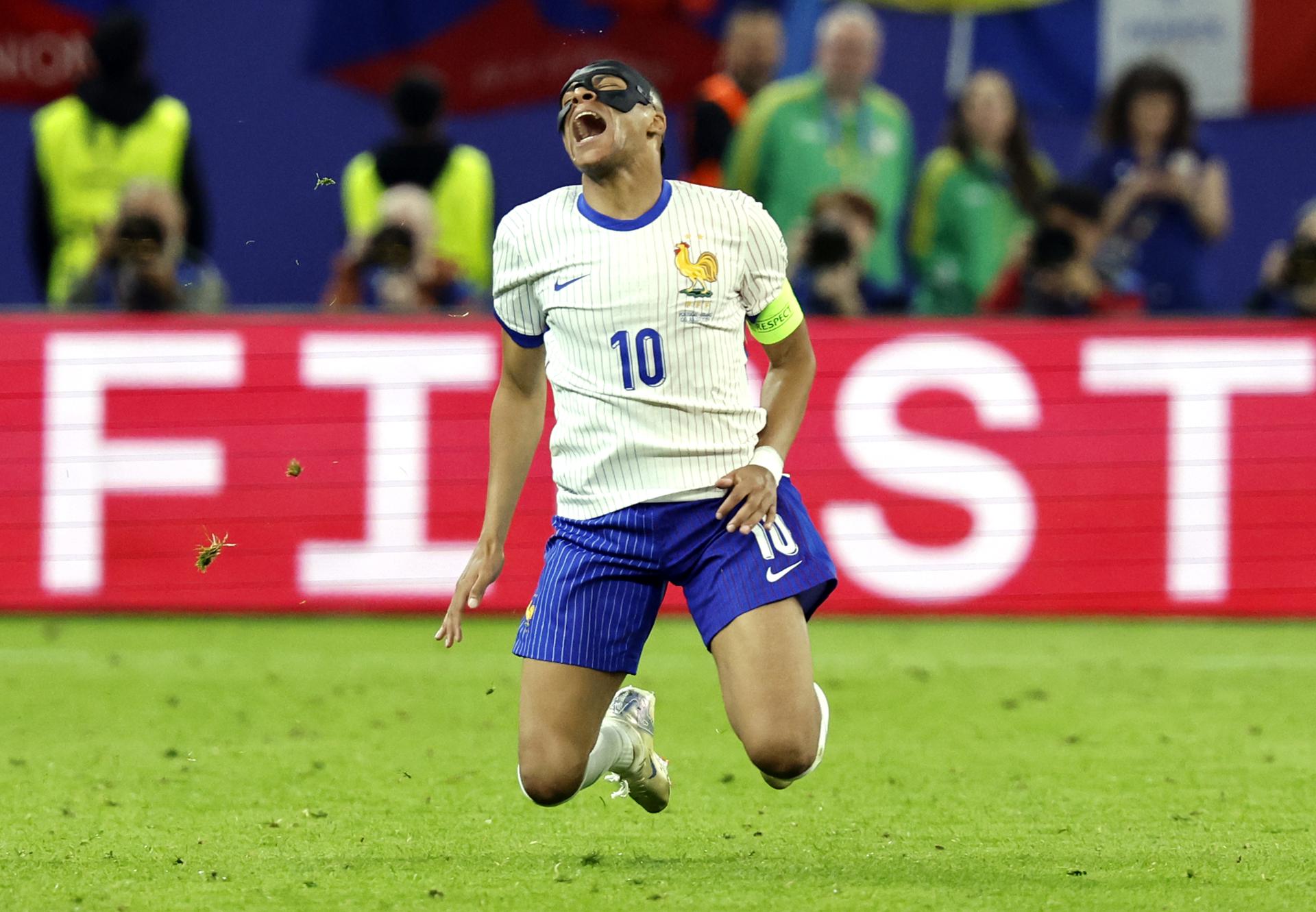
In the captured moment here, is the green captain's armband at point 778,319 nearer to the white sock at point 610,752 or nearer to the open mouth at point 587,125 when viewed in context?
the open mouth at point 587,125

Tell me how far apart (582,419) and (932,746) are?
98.0 inches

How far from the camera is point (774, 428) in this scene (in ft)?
16.9

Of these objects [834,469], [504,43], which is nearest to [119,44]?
[504,43]

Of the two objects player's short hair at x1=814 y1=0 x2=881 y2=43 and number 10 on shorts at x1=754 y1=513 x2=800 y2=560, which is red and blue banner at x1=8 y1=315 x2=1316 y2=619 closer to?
player's short hair at x1=814 y1=0 x2=881 y2=43

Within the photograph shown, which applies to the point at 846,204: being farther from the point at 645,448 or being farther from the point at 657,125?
the point at 645,448

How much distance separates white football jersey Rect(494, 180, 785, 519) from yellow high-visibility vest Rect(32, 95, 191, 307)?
6637 mm

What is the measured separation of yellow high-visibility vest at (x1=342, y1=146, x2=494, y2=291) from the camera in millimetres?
11062

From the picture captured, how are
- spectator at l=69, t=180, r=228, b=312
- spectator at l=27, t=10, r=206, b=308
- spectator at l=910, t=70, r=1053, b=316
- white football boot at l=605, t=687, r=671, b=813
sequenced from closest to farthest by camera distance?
white football boot at l=605, t=687, r=671, b=813 → spectator at l=69, t=180, r=228, b=312 → spectator at l=27, t=10, r=206, b=308 → spectator at l=910, t=70, r=1053, b=316

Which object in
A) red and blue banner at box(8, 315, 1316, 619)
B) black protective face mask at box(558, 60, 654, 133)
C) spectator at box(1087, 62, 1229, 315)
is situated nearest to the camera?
black protective face mask at box(558, 60, 654, 133)

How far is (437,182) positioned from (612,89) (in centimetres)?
Answer: 628

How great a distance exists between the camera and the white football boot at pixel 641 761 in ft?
17.6

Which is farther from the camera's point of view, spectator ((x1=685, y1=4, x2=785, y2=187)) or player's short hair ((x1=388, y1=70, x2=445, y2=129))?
spectator ((x1=685, y1=4, x2=785, y2=187))

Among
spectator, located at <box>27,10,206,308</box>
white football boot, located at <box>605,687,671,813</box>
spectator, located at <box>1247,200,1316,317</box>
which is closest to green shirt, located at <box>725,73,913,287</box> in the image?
spectator, located at <box>1247,200,1316,317</box>

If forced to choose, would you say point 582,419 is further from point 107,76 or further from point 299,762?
point 107,76
